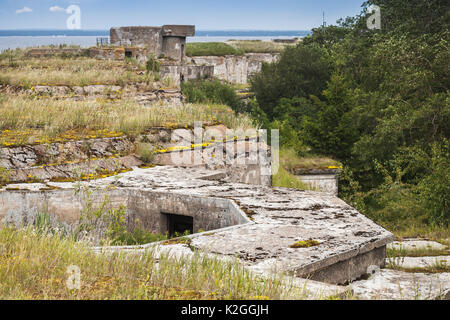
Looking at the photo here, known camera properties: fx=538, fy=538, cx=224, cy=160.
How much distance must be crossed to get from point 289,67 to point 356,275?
76.3 ft

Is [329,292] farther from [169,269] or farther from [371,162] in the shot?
[371,162]

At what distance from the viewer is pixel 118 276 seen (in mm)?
3178

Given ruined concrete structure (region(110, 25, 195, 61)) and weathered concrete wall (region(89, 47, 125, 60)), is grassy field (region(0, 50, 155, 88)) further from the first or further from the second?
ruined concrete structure (region(110, 25, 195, 61))

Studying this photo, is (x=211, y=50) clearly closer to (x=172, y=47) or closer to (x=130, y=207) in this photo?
(x=172, y=47)

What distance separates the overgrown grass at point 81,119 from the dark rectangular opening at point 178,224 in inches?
77.3

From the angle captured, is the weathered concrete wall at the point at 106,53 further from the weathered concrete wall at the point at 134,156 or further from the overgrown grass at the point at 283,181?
the weathered concrete wall at the point at 134,156

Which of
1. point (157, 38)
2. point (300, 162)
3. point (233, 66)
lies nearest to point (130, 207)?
point (300, 162)

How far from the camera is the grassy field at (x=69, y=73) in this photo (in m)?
11.8

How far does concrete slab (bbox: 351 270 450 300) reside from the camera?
3.59 meters

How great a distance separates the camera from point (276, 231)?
457 cm

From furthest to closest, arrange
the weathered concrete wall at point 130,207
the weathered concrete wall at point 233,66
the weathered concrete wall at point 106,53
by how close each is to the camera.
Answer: the weathered concrete wall at point 233,66, the weathered concrete wall at point 106,53, the weathered concrete wall at point 130,207

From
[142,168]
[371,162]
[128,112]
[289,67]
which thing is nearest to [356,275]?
[142,168]

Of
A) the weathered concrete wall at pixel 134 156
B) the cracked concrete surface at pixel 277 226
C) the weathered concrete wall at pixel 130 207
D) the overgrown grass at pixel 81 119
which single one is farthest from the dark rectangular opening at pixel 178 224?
the overgrown grass at pixel 81 119

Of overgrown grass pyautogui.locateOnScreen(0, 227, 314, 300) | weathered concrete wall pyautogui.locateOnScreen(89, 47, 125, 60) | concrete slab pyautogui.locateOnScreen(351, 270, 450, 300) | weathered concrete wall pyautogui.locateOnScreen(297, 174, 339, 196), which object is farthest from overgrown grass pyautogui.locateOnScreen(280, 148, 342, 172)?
weathered concrete wall pyautogui.locateOnScreen(89, 47, 125, 60)
